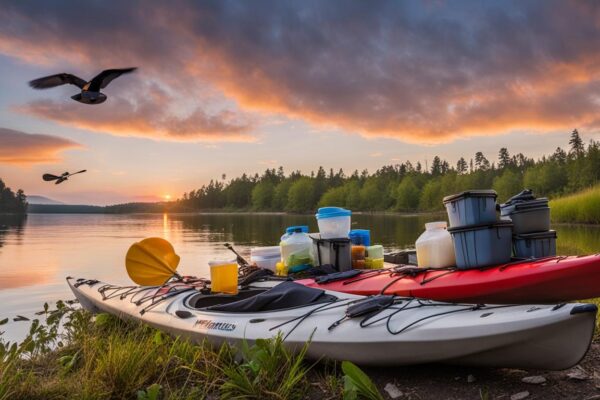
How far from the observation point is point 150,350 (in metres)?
3.68

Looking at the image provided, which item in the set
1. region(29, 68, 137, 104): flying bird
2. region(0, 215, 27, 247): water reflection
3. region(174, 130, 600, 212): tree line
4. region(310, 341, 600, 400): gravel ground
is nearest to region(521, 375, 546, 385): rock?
region(310, 341, 600, 400): gravel ground

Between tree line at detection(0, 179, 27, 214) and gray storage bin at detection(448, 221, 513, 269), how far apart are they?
381 feet

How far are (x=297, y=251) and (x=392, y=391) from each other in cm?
274

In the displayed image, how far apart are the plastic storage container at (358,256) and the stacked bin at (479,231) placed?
67.9 inches

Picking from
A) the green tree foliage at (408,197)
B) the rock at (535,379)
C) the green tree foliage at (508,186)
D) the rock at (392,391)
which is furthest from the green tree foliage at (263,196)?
the rock at (535,379)

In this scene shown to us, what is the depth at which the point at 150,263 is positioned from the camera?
20.9ft

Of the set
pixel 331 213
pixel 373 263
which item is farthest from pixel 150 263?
pixel 373 263

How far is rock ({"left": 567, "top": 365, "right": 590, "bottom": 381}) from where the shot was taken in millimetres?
3147

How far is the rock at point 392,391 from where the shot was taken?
3072 mm

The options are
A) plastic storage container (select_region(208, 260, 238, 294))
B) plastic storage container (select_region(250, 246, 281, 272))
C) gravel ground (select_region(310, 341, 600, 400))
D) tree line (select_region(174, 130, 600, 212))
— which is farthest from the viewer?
tree line (select_region(174, 130, 600, 212))

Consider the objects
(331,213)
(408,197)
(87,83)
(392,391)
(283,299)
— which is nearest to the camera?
(392,391)

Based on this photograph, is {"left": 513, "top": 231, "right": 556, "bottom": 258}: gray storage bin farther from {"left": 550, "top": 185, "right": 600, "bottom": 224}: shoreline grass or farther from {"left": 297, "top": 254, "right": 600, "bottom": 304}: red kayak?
{"left": 550, "top": 185, "right": 600, "bottom": 224}: shoreline grass

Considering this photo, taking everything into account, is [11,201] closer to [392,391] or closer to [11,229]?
[11,229]

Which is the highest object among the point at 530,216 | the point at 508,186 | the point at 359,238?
the point at 508,186
